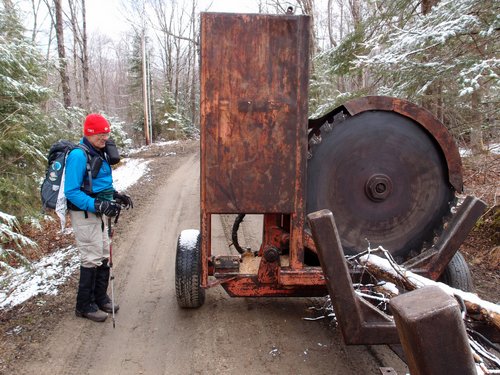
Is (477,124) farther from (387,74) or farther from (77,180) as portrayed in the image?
(77,180)

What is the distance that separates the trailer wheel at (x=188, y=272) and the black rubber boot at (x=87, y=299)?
0.90 metres

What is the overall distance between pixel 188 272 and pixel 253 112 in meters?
1.91

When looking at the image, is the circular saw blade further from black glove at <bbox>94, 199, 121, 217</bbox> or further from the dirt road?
black glove at <bbox>94, 199, 121, 217</bbox>

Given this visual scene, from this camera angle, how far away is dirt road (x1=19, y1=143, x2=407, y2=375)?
149 inches

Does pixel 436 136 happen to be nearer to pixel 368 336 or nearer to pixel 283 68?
pixel 283 68

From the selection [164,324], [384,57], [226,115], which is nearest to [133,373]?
[164,324]

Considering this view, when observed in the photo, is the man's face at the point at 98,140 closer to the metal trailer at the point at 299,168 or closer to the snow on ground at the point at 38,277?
the metal trailer at the point at 299,168

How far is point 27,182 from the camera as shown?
7.98m

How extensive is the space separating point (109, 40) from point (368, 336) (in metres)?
55.8

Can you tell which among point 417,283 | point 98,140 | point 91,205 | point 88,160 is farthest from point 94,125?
point 417,283

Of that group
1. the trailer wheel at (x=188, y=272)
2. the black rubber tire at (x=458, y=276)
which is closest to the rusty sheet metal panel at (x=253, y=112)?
the trailer wheel at (x=188, y=272)

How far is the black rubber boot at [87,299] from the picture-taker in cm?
465

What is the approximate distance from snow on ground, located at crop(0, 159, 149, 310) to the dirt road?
810mm

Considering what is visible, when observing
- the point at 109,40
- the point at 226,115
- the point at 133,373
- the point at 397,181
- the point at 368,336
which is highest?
the point at 109,40
